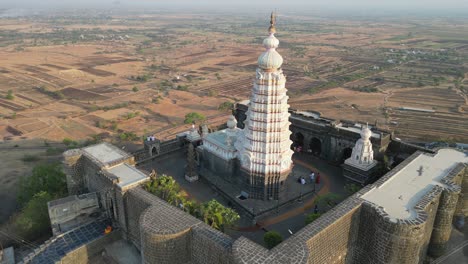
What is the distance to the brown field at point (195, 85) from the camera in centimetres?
6356

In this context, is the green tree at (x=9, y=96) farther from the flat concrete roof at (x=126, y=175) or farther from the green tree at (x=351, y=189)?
the green tree at (x=351, y=189)

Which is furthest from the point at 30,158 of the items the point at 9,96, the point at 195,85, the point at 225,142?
the point at 195,85

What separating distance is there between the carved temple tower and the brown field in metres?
30.9

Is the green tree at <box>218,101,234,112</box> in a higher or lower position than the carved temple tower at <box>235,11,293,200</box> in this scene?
lower

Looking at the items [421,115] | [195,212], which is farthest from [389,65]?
[195,212]

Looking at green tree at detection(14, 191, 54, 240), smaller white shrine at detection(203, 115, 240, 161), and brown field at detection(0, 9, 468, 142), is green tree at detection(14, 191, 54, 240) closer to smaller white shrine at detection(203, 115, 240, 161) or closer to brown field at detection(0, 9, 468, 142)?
smaller white shrine at detection(203, 115, 240, 161)

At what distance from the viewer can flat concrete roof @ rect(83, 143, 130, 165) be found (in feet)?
91.2

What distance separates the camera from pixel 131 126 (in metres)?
62.1

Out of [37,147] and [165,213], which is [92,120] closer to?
[37,147]

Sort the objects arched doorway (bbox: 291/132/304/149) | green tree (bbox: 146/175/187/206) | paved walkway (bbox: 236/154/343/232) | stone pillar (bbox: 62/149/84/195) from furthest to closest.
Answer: arched doorway (bbox: 291/132/304/149) → stone pillar (bbox: 62/149/84/195) → paved walkway (bbox: 236/154/343/232) → green tree (bbox: 146/175/187/206)

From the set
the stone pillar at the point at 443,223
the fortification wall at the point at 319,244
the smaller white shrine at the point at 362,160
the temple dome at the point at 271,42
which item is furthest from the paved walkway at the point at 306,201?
the temple dome at the point at 271,42

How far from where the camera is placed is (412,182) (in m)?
24.6

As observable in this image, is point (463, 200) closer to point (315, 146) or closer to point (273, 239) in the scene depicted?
point (315, 146)

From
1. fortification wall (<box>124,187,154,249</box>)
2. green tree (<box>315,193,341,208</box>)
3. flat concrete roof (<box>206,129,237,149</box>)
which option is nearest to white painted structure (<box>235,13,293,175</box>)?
flat concrete roof (<box>206,129,237,149</box>)
